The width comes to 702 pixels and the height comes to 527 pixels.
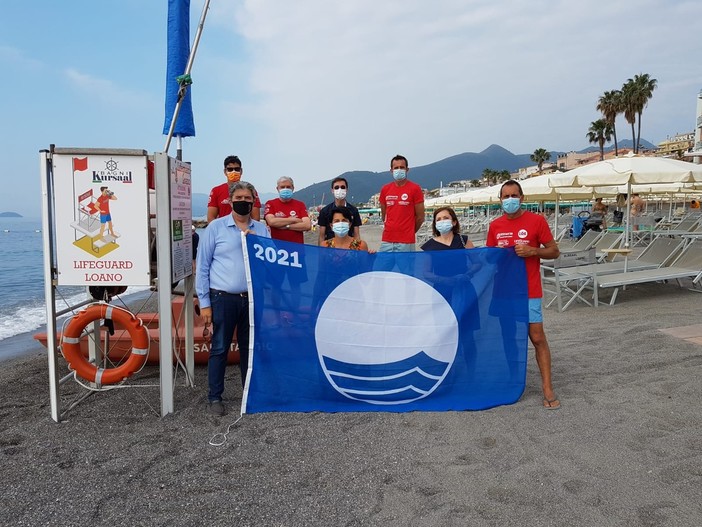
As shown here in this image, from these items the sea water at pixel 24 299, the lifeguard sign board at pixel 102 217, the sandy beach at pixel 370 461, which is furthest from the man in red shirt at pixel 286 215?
the sea water at pixel 24 299

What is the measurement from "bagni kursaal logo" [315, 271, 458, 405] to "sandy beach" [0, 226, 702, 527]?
24 centimetres

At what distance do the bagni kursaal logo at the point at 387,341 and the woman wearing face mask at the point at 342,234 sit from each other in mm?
615

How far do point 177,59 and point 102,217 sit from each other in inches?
79.3

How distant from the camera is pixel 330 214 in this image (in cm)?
496

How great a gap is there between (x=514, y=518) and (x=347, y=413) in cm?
160

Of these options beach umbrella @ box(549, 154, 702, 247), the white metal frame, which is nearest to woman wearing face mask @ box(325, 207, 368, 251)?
the white metal frame

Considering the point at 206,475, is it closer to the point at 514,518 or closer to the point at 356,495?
the point at 356,495

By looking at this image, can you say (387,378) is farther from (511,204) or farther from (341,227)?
(511,204)

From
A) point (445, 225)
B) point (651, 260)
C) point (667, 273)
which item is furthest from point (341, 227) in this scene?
point (651, 260)

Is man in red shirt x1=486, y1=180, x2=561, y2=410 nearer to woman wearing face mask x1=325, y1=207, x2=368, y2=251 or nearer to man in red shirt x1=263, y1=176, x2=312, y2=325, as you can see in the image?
woman wearing face mask x1=325, y1=207, x2=368, y2=251

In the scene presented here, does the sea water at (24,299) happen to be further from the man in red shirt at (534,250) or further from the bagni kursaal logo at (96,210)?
the man in red shirt at (534,250)

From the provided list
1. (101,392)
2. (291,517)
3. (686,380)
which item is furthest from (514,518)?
(101,392)

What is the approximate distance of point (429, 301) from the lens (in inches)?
154

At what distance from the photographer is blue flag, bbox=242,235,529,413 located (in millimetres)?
3824
